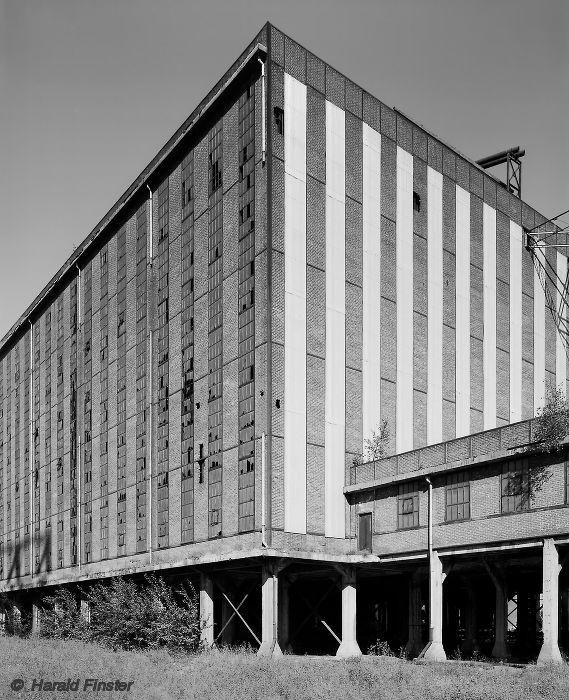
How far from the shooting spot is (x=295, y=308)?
42.0 metres

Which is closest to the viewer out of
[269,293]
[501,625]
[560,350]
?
[501,625]

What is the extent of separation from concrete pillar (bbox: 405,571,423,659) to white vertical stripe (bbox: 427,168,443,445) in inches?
295

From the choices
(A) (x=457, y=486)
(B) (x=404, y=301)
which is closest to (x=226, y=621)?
(A) (x=457, y=486)

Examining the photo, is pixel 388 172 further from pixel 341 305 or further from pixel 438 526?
pixel 438 526

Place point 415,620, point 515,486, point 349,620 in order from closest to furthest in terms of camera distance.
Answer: point 515,486 < point 349,620 < point 415,620

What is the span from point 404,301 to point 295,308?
28.1 feet

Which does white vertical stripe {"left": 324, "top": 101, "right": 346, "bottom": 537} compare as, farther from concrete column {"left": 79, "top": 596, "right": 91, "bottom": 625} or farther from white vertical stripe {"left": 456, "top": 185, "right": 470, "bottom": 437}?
concrete column {"left": 79, "top": 596, "right": 91, "bottom": 625}

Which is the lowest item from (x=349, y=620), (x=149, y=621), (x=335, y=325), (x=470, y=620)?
(x=470, y=620)

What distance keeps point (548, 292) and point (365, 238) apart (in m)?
18.5

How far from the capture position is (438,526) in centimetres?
3841

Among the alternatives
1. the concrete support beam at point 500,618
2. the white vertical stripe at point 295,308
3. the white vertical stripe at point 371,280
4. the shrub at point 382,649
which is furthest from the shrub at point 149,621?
the concrete support beam at point 500,618

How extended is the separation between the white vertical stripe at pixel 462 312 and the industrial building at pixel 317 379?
0.16 metres

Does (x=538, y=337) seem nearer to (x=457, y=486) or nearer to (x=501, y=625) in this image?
(x=457, y=486)

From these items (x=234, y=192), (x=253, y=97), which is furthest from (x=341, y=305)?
(x=253, y=97)
